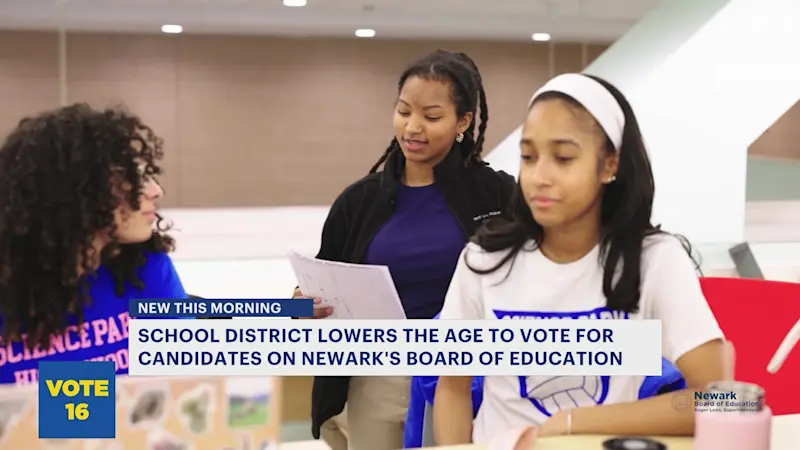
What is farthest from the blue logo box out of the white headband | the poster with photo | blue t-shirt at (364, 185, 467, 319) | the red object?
the red object

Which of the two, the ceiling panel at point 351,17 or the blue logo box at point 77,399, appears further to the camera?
the ceiling panel at point 351,17

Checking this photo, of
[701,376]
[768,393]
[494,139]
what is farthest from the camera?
[768,393]

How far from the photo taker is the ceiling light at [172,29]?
1140 millimetres

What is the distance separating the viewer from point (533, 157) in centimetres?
103

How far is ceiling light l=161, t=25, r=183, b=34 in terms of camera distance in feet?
3.74

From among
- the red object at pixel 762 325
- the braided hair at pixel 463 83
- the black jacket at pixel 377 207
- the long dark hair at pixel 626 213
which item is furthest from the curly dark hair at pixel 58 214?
the red object at pixel 762 325

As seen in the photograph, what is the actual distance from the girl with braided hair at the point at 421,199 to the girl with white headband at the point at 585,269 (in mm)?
66

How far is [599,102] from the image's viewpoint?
102 centimetres

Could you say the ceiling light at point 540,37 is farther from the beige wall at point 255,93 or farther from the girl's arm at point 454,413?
the girl's arm at point 454,413

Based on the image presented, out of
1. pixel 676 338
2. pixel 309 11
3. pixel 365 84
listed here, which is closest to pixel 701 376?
pixel 676 338

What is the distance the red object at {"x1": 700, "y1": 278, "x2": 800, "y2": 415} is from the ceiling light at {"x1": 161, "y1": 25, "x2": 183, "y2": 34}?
82cm

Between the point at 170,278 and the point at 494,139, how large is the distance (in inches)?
18.4

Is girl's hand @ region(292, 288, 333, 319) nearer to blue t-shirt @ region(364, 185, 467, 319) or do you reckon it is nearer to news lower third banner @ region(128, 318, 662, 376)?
news lower third banner @ region(128, 318, 662, 376)

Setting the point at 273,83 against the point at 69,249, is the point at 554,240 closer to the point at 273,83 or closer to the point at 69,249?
the point at 273,83
